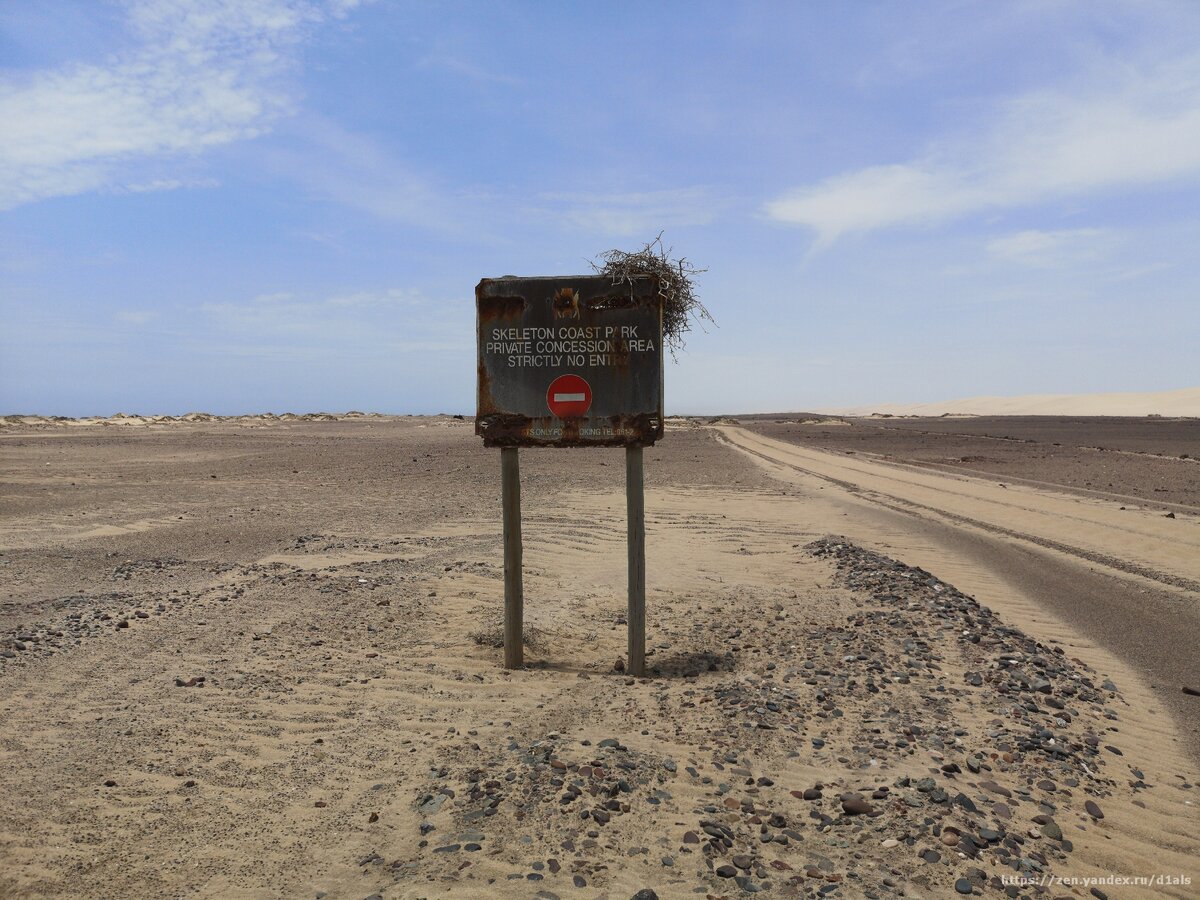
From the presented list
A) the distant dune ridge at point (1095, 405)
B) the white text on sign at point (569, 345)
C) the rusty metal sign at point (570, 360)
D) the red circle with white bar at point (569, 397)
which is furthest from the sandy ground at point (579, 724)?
the distant dune ridge at point (1095, 405)

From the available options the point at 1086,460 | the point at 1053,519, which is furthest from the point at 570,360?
the point at 1086,460

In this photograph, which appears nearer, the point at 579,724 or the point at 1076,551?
the point at 579,724

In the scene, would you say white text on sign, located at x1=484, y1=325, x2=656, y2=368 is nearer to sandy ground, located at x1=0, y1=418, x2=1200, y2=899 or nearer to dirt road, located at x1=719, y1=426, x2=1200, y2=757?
sandy ground, located at x1=0, y1=418, x2=1200, y2=899

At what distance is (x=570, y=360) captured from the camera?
632 centimetres

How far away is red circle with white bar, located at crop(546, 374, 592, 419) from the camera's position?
6297 mm

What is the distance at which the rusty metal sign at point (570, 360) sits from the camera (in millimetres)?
6242

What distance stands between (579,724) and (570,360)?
272 centimetres

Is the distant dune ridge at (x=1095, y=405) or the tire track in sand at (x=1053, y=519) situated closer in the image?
the tire track in sand at (x=1053, y=519)

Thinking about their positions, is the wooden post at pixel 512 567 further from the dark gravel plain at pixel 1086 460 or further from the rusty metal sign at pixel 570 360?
the dark gravel plain at pixel 1086 460

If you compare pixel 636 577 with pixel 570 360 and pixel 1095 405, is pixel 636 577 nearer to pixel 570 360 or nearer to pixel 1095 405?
pixel 570 360

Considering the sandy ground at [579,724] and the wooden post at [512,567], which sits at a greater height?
the wooden post at [512,567]

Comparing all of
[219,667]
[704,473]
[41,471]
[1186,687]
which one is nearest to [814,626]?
[1186,687]

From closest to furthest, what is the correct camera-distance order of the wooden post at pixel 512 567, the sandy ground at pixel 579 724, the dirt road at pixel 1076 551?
1. the sandy ground at pixel 579 724
2. the wooden post at pixel 512 567
3. the dirt road at pixel 1076 551

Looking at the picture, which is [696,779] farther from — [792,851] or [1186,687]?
[1186,687]
